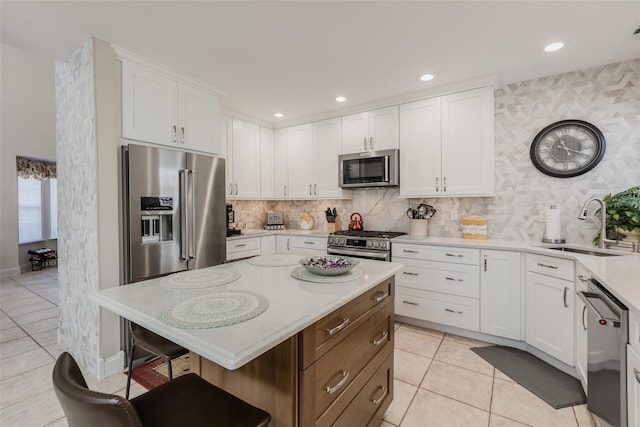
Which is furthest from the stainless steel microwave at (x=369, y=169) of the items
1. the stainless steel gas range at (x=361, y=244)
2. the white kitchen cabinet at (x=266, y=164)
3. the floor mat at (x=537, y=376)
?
the floor mat at (x=537, y=376)

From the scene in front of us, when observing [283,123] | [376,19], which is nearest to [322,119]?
[283,123]

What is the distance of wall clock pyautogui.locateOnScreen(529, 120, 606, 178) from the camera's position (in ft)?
8.66

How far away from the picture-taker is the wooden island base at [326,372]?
103cm

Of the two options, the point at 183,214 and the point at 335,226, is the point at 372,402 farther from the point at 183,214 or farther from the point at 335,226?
the point at 335,226

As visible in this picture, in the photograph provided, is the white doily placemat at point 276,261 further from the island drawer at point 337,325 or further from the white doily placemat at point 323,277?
the island drawer at point 337,325

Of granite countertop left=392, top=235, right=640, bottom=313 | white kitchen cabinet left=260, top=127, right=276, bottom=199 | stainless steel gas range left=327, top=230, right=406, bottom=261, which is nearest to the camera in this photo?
granite countertop left=392, top=235, right=640, bottom=313

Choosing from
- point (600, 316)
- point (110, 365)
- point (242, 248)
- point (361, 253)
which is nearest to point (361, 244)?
point (361, 253)

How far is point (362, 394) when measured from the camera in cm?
144

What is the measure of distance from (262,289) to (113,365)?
187 centimetres

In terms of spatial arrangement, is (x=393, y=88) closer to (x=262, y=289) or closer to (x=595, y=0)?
(x=595, y=0)

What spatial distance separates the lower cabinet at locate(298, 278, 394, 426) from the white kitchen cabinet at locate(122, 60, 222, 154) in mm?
2297

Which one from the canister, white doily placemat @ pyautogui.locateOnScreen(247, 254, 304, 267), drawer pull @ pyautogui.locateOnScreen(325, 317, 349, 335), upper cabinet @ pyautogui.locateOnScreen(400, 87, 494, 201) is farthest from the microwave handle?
drawer pull @ pyautogui.locateOnScreen(325, 317, 349, 335)

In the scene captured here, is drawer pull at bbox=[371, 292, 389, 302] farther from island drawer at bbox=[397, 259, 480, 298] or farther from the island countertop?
island drawer at bbox=[397, 259, 480, 298]

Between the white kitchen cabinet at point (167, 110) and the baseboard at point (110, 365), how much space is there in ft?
5.80
